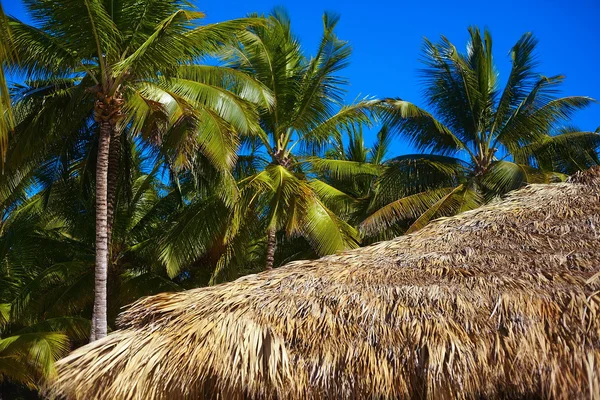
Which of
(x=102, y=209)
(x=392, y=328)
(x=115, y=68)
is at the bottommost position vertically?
(x=392, y=328)

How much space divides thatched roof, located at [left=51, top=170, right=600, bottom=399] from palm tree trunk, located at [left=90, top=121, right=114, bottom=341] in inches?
172

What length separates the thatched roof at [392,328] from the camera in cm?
502

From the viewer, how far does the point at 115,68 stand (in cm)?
1020

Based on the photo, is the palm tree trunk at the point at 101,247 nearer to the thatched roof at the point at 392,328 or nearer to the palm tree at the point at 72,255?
the palm tree at the point at 72,255

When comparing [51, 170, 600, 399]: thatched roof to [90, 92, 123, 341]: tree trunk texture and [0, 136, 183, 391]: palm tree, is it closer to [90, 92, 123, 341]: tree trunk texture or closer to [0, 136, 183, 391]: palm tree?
[90, 92, 123, 341]: tree trunk texture

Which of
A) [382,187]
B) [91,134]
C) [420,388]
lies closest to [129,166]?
[91,134]

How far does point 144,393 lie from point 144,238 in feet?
35.0

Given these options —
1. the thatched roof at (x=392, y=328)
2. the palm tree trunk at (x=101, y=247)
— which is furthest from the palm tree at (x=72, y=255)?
the thatched roof at (x=392, y=328)

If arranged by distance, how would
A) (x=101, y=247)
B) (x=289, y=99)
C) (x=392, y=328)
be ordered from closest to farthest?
(x=392, y=328) < (x=101, y=247) < (x=289, y=99)

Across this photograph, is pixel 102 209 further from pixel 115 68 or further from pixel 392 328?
pixel 392 328

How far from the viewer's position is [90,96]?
11719mm

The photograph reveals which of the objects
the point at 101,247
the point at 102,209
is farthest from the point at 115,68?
the point at 101,247

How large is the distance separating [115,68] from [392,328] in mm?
6367

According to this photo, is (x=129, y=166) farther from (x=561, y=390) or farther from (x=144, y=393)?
(x=561, y=390)
